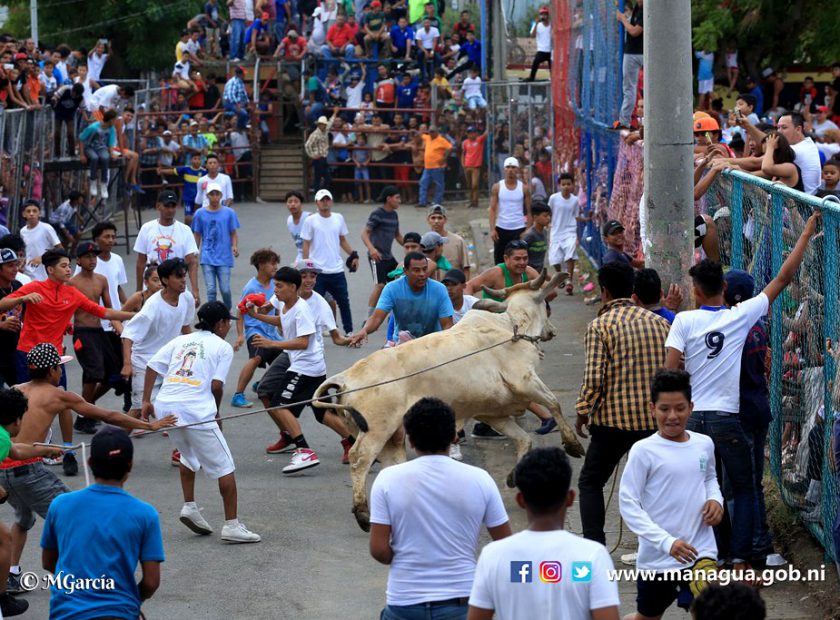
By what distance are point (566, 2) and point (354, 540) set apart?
55.6 feet

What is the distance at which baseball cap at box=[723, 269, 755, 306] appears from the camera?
24.4ft

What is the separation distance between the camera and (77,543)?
5531 mm

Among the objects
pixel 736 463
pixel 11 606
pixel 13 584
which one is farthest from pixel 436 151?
pixel 11 606

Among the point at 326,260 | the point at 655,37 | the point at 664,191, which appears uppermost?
the point at 655,37

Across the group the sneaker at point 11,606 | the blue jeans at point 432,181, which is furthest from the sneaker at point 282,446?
the blue jeans at point 432,181

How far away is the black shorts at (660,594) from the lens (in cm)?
575

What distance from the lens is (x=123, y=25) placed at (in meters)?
38.5

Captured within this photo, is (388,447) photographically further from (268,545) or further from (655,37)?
(655,37)

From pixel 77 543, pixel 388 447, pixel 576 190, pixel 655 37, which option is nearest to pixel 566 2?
pixel 576 190

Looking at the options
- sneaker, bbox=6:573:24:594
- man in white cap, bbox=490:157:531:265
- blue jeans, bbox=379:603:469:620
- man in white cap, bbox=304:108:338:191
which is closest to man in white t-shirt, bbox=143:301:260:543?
sneaker, bbox=6:573:24:594

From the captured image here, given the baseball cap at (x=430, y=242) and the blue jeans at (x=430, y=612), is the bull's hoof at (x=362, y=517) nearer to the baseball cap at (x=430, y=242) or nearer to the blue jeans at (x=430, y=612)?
the blue jeans at (x=430, y=612)

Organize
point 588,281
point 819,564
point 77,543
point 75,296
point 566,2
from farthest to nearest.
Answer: point 566,2 < point 588,281 < point 75,296 < point 819,564 < point 77,543

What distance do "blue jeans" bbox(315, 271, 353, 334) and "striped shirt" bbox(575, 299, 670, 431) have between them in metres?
8.38

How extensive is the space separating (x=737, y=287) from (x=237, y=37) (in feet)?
92.4
